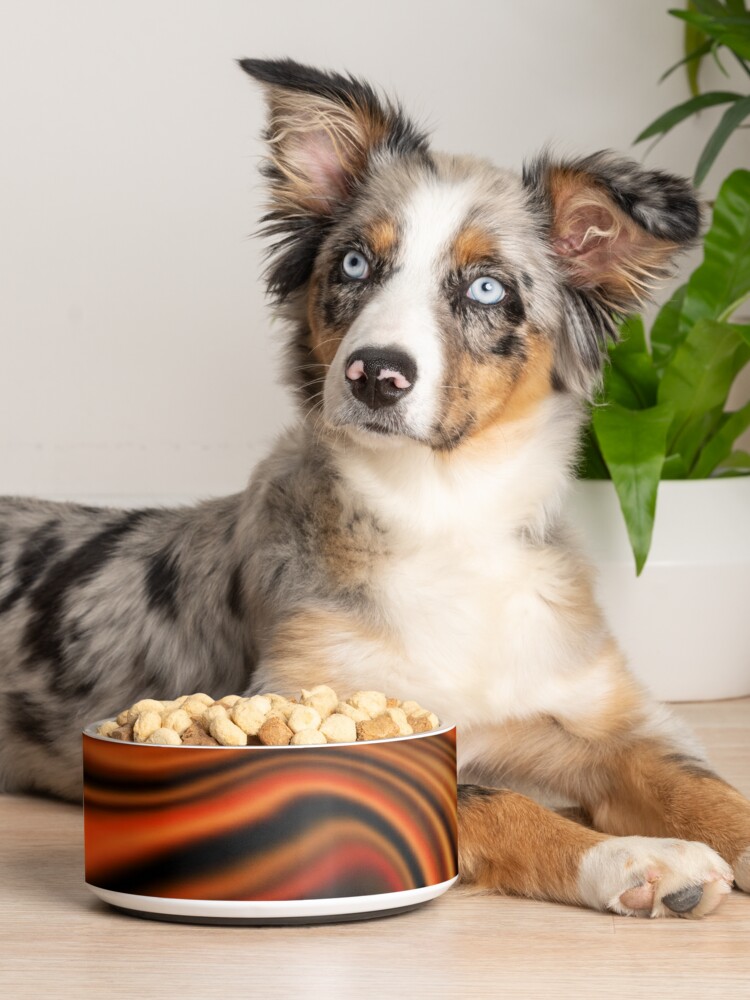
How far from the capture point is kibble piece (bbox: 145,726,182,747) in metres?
1.85

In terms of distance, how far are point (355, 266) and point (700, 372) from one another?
1486mm

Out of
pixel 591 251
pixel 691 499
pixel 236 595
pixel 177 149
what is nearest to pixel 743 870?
pixel 236 595

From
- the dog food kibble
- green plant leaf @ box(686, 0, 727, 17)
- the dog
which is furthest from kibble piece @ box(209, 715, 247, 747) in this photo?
green plant leaf @ box(686, 0, 727, 17)

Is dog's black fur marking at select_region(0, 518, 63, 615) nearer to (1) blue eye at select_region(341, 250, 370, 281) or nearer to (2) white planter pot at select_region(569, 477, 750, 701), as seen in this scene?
(1) blue eye at select_region(341, 250, 370, 281)

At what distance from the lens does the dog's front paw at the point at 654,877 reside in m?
1.92

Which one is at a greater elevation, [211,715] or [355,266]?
[355,266]

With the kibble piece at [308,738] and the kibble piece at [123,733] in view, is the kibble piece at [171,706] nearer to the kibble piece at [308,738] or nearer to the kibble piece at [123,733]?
the kibble piece at [123,733]

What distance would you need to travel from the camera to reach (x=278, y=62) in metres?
2.54

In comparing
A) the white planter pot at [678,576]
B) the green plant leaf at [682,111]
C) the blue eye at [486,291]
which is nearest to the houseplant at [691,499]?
the white planter pot at [678,576]

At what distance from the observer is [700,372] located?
11.9 feet

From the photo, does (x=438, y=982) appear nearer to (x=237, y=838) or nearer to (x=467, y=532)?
(x=237, y=838)

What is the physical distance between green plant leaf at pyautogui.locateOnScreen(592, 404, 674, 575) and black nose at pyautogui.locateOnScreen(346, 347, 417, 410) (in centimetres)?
Answer: 133

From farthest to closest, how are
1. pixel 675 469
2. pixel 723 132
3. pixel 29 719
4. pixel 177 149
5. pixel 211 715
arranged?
pixel 177 149, pixel 723 132, pixel 675 469, pixel 29 719, pixel 211 715

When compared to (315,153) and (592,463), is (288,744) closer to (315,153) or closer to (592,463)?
(315,153)
